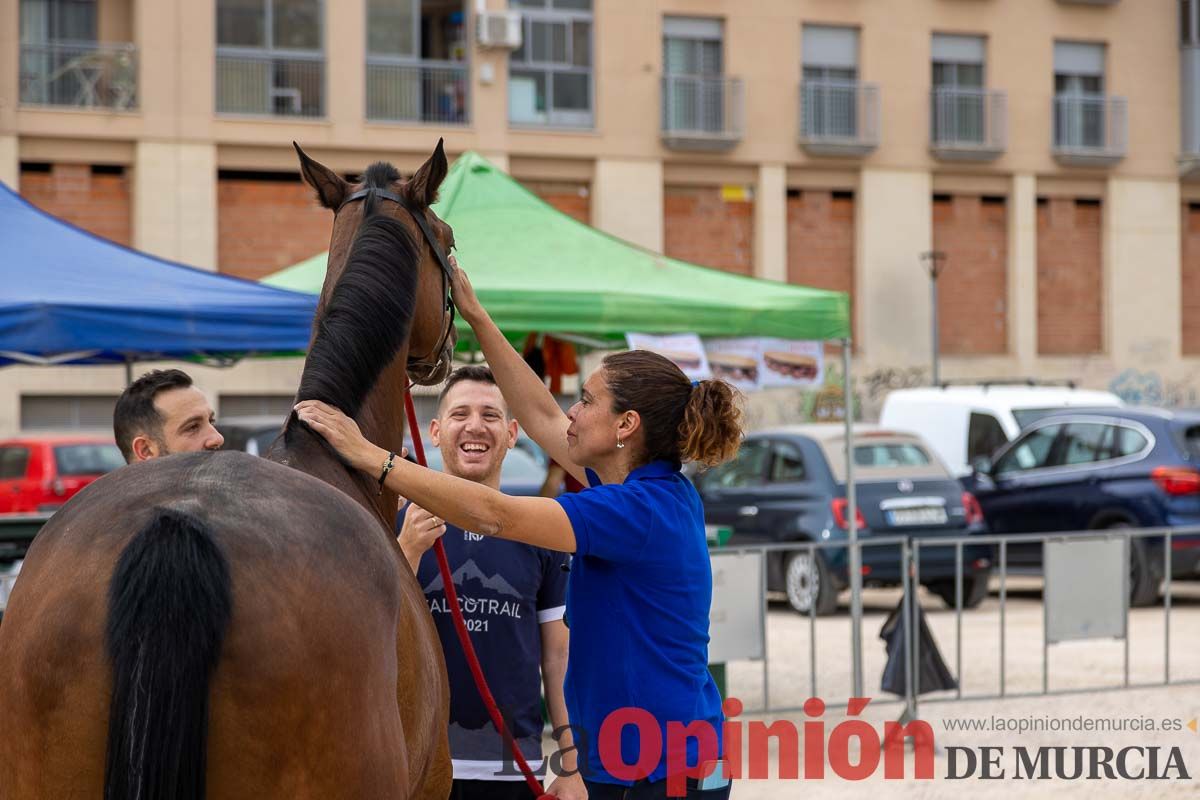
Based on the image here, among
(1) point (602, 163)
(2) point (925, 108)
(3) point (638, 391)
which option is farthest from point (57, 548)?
(2) point (925, 108)

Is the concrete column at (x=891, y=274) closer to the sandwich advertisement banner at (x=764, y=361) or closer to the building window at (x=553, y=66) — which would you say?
the building window at (x=553, y=66)

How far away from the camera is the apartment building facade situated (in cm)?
2950

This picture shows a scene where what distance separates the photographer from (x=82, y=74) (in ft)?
96.7

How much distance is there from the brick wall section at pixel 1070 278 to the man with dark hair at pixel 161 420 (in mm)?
32266

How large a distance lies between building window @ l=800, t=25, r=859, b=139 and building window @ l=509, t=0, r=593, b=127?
464cm

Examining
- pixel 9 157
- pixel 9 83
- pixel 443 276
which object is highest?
pixel 9 83

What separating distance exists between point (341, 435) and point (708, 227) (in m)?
29.8

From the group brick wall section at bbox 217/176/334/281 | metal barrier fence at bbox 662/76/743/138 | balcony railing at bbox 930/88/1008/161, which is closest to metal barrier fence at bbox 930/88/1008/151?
balcony railing at bbox 930/88/1008/161

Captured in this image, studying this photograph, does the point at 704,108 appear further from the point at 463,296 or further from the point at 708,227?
the point at 463,296

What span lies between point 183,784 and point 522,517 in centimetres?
98

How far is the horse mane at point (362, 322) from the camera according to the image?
3.61m

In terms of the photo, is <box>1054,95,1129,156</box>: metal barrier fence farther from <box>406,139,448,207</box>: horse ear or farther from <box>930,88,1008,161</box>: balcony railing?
<box>406,139,448,207</box>: horse ear

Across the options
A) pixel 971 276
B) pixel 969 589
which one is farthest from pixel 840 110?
pixel 969 589

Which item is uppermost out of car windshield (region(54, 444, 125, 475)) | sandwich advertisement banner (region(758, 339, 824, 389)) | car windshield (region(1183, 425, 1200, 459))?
sandwich advertisement banner (region(758, 339, 824, 389))
